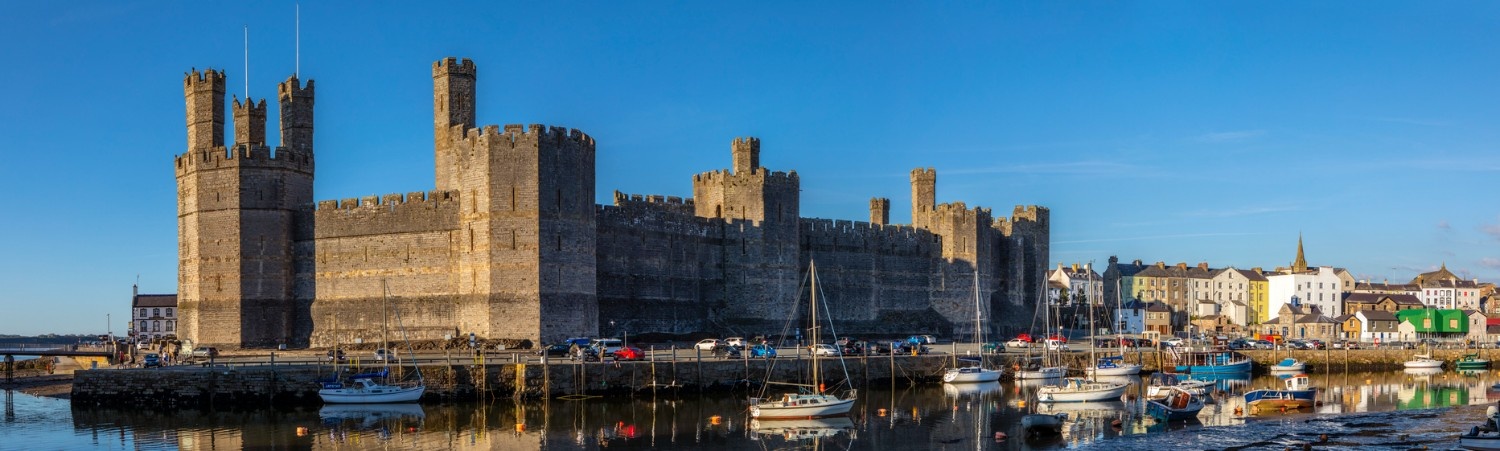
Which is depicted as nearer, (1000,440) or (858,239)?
(1000,440)

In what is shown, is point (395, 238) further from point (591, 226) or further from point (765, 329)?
point (765, 329)

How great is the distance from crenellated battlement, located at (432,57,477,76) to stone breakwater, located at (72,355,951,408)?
16.4 m

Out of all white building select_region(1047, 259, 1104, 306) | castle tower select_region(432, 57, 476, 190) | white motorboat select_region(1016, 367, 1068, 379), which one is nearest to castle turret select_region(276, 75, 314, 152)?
castle tower select_region(432, 57, 476, 190)

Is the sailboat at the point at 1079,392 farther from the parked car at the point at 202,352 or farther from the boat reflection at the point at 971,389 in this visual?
the parked car at the point at 202,352

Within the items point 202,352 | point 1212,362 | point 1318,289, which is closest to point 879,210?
point 1212,362

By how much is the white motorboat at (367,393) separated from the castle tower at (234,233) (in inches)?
555

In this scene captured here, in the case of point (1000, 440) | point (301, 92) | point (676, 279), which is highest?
point (301, 92)

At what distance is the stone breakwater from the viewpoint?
42500mm

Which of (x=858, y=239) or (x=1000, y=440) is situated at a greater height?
(x=858, y=239)

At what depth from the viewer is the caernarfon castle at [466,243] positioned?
51.5m

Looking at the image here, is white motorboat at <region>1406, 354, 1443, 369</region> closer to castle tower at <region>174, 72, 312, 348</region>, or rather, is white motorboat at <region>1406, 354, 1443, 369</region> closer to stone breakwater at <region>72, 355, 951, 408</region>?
stone breakwater at <region>72, 355, 951, 408</region>

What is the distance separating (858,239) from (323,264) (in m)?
28.6

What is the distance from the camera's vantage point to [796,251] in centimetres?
6638

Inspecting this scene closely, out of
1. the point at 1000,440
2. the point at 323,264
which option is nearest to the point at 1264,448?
the point at 1000,440
